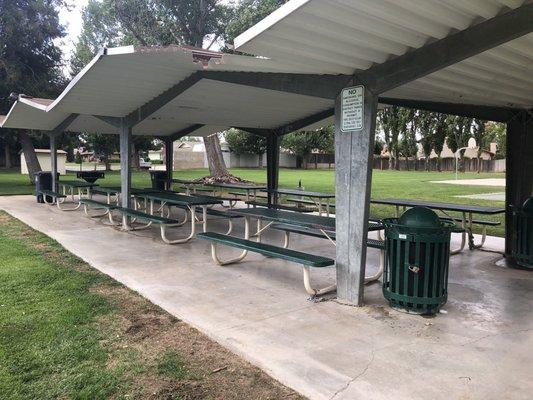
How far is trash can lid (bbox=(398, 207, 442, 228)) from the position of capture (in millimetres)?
4570

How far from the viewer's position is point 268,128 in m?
12.1

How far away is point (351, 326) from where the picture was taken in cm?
430

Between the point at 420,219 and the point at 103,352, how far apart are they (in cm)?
313

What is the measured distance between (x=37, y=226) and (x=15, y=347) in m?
6.81

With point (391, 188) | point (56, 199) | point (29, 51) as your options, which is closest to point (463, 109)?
point (56, 199)

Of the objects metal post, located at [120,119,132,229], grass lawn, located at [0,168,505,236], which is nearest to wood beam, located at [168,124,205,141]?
metal post, located at [120,119,132,229]

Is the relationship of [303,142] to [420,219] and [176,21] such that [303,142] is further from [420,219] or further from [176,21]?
[420,219]

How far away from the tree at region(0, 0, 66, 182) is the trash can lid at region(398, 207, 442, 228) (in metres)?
18.9

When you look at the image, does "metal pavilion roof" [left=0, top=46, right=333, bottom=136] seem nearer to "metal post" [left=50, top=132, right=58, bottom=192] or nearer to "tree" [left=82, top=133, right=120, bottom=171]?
"metal post" [left=50, top=132, right=58, bottom=192]

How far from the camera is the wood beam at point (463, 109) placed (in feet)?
23.5

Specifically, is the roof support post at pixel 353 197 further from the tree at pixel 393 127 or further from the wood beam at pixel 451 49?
the tree at pixel 393 127

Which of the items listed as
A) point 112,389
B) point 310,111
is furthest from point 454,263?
point 112,389

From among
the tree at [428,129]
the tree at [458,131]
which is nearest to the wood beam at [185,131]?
the tree at [458,131]

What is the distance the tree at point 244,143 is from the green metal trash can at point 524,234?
128 feet
